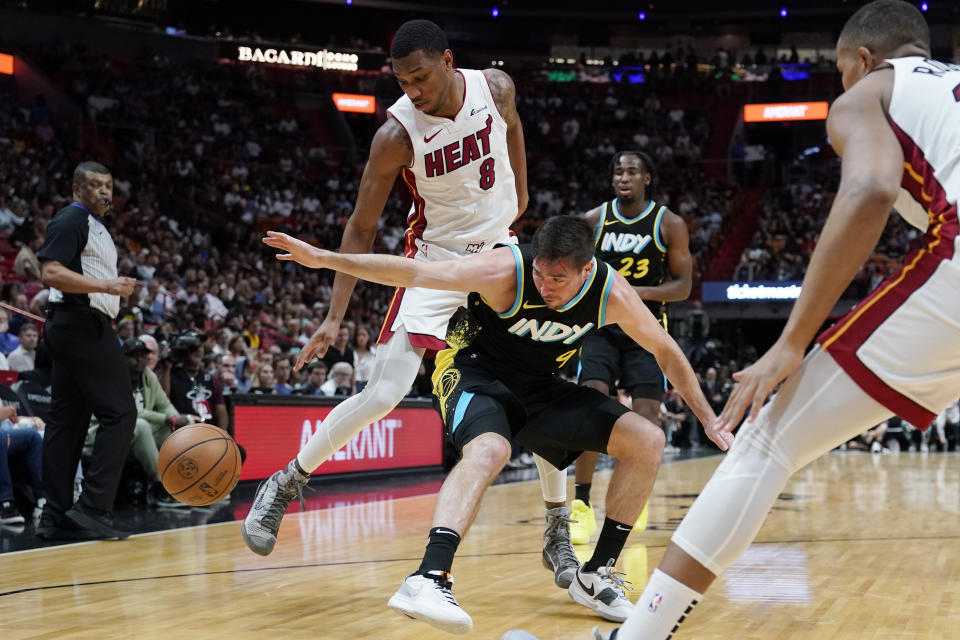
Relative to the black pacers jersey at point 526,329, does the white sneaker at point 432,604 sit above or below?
below

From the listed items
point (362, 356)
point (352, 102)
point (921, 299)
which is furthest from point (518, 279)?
point (352, 102)

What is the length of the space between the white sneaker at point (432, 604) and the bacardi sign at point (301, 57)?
2732 cm

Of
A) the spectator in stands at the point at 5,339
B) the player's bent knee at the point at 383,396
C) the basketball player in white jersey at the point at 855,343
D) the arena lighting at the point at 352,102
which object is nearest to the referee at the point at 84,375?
the player's bent knee at the point at 383,396

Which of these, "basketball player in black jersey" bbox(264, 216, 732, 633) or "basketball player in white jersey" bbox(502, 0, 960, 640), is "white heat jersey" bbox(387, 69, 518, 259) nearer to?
"basketball player in black jersey" bbox(264, 216, 732, 633)

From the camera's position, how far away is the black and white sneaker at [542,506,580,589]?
441 centimetres

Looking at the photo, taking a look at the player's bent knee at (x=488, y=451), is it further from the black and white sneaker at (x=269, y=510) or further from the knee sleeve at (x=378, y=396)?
the black and white sneaker at (x=269, y=510)

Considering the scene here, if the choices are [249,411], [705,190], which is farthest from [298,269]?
[705,190]

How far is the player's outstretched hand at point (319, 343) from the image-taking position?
4281mm

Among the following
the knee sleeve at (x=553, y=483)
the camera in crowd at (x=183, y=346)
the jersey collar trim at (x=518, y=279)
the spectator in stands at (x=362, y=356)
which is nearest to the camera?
the jersey collar trim at (x=518, y=279)

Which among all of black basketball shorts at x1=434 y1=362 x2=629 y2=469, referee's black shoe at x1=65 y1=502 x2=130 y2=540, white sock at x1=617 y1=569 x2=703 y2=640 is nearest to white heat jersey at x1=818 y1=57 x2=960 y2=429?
white sock at x1=617 y1=569 x2=703 y2=640

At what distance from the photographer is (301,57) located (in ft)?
97.5

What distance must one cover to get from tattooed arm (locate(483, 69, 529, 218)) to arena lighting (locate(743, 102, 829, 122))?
91.2 feet

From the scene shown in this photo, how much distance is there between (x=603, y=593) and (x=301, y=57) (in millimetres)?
27868

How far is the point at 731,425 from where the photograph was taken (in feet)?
8.63
